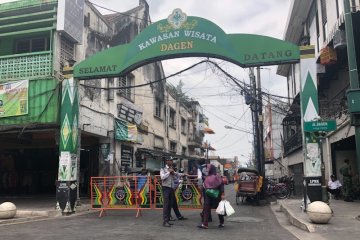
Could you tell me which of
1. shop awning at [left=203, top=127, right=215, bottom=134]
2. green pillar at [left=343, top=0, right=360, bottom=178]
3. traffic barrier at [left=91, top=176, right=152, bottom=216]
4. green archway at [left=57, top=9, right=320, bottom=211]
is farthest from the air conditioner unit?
shop awning at [left=203, top=127, right=215, bottom=134]

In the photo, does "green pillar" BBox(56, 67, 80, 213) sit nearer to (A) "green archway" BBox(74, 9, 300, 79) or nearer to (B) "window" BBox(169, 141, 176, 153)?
(A) "green archway" BBox(74, 9, 300, 79)

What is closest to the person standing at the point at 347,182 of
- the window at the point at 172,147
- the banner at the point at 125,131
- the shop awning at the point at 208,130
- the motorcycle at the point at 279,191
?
the motorcycle at the point at 279,191

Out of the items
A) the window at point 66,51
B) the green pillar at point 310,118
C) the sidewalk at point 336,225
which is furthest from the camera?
the window at point 66,51

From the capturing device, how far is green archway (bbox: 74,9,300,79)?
41.0ft

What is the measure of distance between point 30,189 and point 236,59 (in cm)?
1682

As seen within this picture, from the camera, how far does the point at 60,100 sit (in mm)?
14688

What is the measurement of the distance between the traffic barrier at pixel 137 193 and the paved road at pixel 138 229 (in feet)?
1.69

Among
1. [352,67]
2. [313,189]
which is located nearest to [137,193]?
[313,189]

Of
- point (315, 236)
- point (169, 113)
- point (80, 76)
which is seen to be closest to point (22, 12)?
point (80, 76)

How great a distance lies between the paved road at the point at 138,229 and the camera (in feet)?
28.5

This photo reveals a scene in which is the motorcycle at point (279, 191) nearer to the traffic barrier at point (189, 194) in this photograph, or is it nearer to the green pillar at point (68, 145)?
the traffic barrier at point (189, 194)

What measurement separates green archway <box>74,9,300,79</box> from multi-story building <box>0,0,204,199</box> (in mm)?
1555

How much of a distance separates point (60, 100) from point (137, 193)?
4.84 meters

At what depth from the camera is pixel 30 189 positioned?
23797mm
